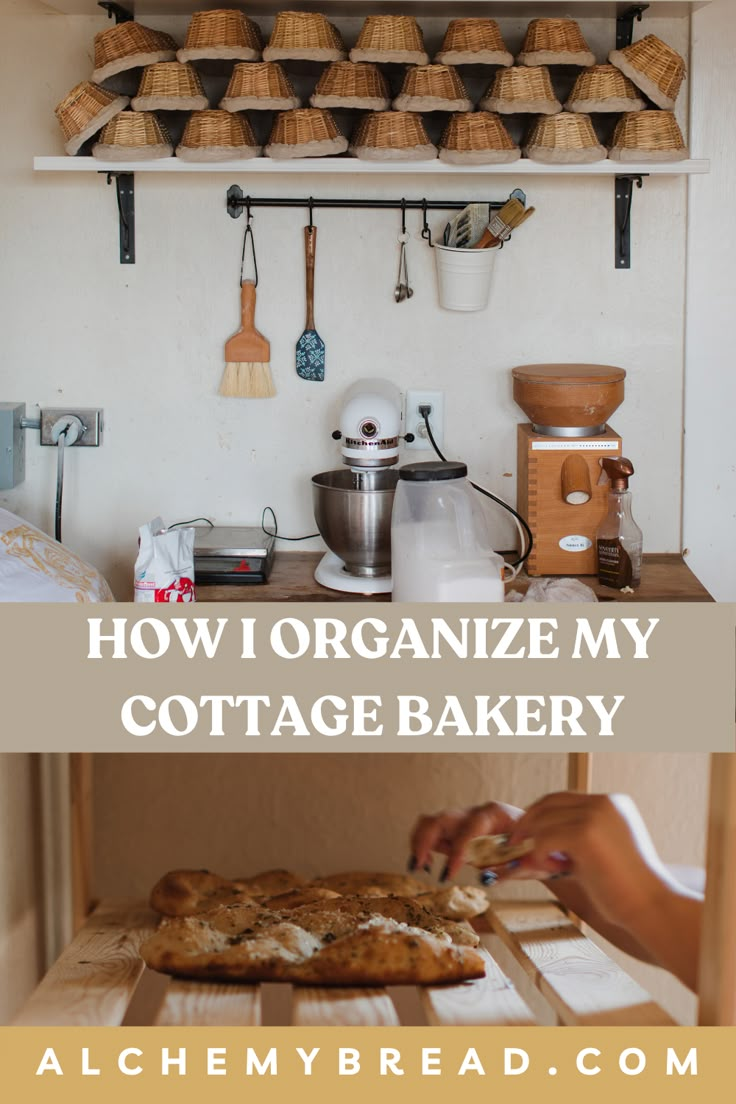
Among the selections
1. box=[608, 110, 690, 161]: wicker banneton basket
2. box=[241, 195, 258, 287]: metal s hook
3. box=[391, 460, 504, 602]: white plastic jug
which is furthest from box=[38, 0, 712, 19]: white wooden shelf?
box=[391, 460, 504, 602]: white plastic jug

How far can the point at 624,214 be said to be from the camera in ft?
7.91

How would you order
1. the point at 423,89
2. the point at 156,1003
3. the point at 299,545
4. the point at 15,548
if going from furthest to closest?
the point at 299,545 → the point at 423,89 → the point at 15,548 → the point at 156,1003

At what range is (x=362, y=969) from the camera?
3.80 feet

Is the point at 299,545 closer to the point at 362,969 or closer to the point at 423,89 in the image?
the point at 423,89

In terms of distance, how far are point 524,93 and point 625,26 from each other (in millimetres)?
324

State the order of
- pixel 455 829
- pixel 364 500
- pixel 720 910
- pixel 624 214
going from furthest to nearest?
pixel 624 214, pixel 364 500, pixel 455 829, pixel 720 910

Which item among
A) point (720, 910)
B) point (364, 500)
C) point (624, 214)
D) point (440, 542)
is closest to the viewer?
point (720, 910)

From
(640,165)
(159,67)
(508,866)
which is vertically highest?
(159,67)

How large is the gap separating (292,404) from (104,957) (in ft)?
4.84

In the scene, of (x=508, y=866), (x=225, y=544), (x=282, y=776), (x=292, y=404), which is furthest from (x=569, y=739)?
(x=292, y=404)

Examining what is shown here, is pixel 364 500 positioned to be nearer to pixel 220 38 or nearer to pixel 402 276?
pixel 402 276
